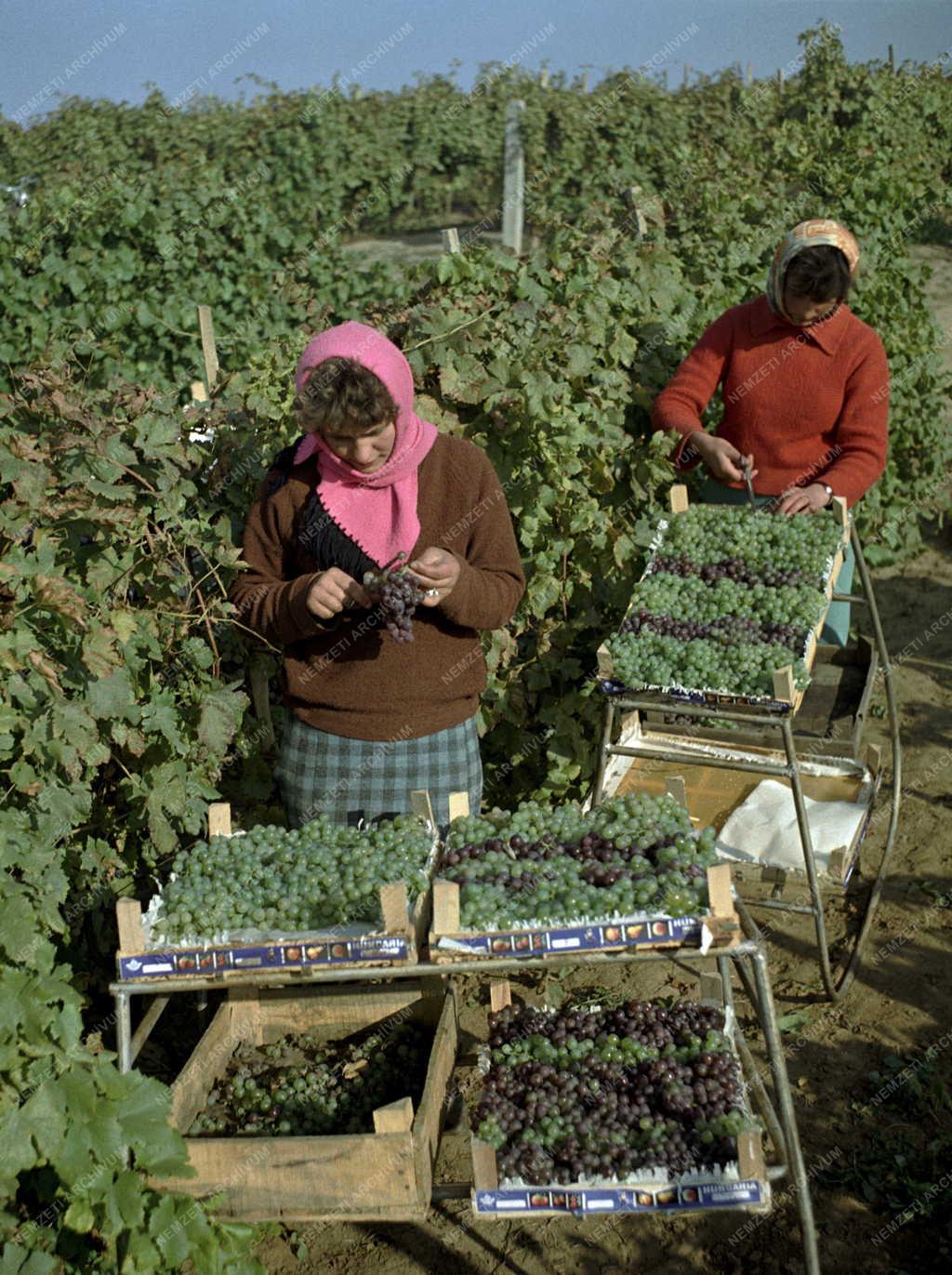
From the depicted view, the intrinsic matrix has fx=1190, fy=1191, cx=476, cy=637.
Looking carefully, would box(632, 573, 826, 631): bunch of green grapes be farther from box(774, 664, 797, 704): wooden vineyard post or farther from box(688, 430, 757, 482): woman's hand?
box(688, 430, 757, 482): woman's hand

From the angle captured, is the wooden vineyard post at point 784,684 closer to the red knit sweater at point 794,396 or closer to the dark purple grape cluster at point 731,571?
the dark purple grape cluster at point 731,571

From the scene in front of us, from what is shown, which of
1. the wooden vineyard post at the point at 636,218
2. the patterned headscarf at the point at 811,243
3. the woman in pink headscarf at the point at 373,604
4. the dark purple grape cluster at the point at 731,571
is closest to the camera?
the woman in pink headscarf at the point at 373,604

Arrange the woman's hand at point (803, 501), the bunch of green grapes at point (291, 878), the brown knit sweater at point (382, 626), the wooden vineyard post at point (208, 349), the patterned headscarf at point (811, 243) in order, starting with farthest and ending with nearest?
the wooden vineyard post at point (208, 349)
the woman's hand at point (803, 501)
the patterned headscarf at point (811, 243)
the brown knit sweater at point (382, 626)
the bunch of green grapes at point (291, 878)

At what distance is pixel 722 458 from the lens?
171 inches

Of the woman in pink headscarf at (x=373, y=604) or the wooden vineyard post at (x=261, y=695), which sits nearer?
the woman in pink headscarf at (x=373, y=604)

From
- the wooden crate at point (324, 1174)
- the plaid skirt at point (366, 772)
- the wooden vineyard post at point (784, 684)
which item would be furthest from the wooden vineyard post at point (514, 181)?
the wooden crate at point (324, 1174)

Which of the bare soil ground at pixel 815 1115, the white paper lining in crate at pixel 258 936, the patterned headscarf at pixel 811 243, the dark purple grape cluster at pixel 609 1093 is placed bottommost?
the bare soil ground at pixel 815 1115

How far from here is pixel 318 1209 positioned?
2.52 meters

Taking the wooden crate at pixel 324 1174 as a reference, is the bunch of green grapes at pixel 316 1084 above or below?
below

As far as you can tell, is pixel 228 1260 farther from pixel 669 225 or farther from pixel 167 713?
pixel 669 225

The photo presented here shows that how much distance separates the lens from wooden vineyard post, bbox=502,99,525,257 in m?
16.7

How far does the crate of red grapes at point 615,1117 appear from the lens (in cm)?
245

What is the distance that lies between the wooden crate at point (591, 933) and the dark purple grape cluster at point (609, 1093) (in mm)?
Answer: 420

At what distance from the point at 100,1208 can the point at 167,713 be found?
1434mm
